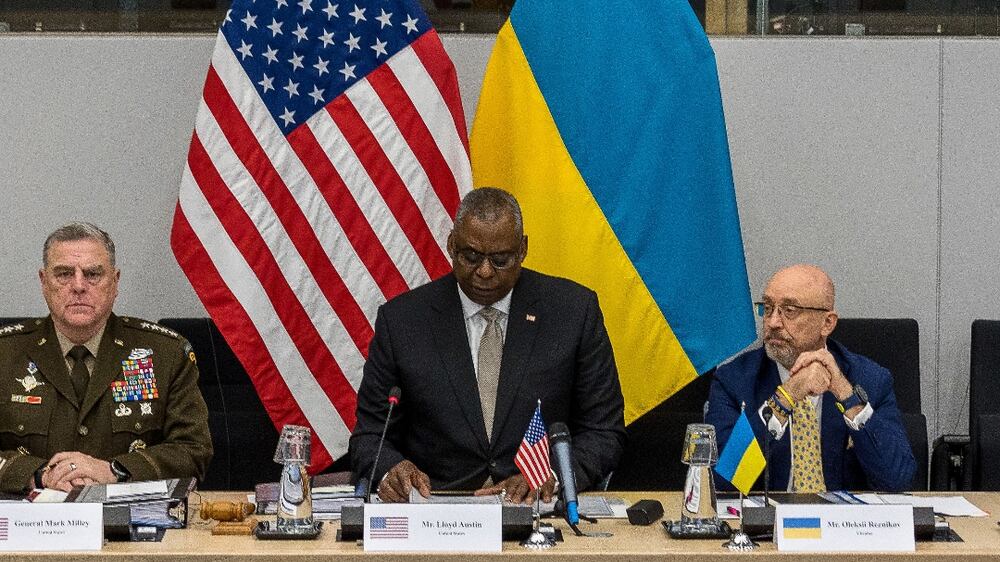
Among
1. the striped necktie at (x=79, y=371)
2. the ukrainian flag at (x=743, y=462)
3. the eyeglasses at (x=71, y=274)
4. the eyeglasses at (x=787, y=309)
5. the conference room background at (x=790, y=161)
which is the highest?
the conference room background at (x=790, y=161)

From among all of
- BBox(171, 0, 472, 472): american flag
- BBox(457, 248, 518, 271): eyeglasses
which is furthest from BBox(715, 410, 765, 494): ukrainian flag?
BBox(171, 0, 472, 472): american flag

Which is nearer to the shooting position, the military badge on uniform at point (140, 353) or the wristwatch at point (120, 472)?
the wristwatch at point (120, 472)

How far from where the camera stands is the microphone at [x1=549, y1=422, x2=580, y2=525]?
10.2 feet

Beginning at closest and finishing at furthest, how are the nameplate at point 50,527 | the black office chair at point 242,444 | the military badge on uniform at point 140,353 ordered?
→ the nameplate at point 50,527 → the military badge on uniform at point 140,353 → the black office chair at point 242,444

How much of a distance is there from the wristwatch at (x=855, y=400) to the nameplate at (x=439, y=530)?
4.43 feet

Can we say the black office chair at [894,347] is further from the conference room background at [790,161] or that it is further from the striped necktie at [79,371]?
the striped necktie at [79,371]

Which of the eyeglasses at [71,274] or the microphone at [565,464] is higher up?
the eyeglasses at [71,274]

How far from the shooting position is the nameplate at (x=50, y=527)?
296 centimetres

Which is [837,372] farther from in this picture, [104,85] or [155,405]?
[104,85]

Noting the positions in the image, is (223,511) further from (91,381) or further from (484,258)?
(484,258)

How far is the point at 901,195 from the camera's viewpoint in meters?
5.38

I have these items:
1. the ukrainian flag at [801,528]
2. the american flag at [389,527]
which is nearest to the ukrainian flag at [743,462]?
the ukrainian flag at [801,528]

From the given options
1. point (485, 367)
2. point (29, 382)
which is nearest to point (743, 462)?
point (485, 367)

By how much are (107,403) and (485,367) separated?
3.60ft
